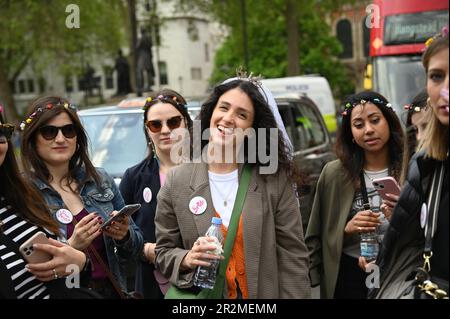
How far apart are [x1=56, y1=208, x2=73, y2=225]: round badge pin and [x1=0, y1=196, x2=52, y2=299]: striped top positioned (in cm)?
66

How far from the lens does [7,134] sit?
3041mm

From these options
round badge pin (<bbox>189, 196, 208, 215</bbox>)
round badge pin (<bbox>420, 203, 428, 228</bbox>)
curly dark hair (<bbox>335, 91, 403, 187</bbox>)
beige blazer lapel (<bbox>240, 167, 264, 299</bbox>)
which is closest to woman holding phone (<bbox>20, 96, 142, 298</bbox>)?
round badge pin (<bbox>189, 196, 208, 215</bbox>)

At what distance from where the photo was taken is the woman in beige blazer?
3.06 meters

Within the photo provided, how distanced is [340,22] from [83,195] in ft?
182

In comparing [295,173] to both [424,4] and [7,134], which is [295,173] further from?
[424,4]

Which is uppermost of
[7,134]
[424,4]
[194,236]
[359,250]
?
[424,4]

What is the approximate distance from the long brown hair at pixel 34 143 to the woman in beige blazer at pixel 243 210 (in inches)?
34.1

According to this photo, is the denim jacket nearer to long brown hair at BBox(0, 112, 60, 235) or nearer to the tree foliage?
long brown hair at BBox(0, 112, 60, 235)

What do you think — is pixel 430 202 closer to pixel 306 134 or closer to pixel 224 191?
pixel 224 191

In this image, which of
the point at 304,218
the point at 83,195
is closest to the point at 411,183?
the point at 83,195

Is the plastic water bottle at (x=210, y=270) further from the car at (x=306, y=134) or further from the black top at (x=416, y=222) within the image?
the car at (x=306, y=134)

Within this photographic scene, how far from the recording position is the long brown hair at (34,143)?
12.5 feet

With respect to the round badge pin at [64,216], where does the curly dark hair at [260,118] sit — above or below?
above

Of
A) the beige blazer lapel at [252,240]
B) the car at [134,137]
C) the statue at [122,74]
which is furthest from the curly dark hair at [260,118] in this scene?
the statue at [122,74]
